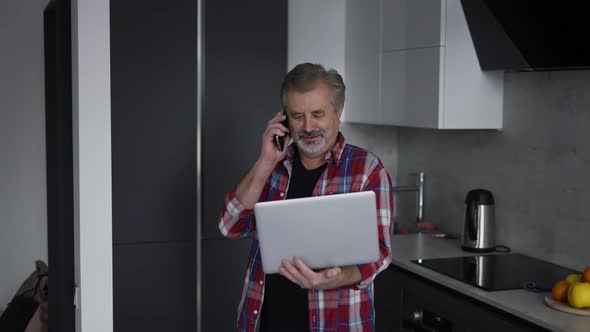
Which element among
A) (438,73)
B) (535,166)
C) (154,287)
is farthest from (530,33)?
(154,287)

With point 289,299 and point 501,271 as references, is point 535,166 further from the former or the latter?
point 289,299

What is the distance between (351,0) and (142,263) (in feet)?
5.64

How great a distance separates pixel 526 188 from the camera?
117 inches

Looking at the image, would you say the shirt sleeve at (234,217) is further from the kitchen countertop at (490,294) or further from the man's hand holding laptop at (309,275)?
the kitchen countertop at (490,294)

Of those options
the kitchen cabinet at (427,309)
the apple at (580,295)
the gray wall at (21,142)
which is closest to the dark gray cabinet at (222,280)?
the kitchen cabinet at (427,309)

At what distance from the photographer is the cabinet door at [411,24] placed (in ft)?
9.73

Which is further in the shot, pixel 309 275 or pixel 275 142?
pixel 275 142

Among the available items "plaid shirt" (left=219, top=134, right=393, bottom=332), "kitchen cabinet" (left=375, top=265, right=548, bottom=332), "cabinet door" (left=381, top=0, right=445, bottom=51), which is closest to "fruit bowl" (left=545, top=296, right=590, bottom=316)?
"kitchen cabinet" (left=375, top=265, right=548, bottom=332)

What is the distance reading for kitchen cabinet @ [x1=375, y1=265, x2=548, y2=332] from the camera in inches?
92.3

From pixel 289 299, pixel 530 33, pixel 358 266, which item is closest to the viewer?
pixel 358 266

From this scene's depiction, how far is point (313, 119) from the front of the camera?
6.79 ft

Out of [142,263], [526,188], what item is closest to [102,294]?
[142,263]

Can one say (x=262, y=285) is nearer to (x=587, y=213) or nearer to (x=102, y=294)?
(x=102, y=294)

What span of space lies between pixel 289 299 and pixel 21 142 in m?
3.45
